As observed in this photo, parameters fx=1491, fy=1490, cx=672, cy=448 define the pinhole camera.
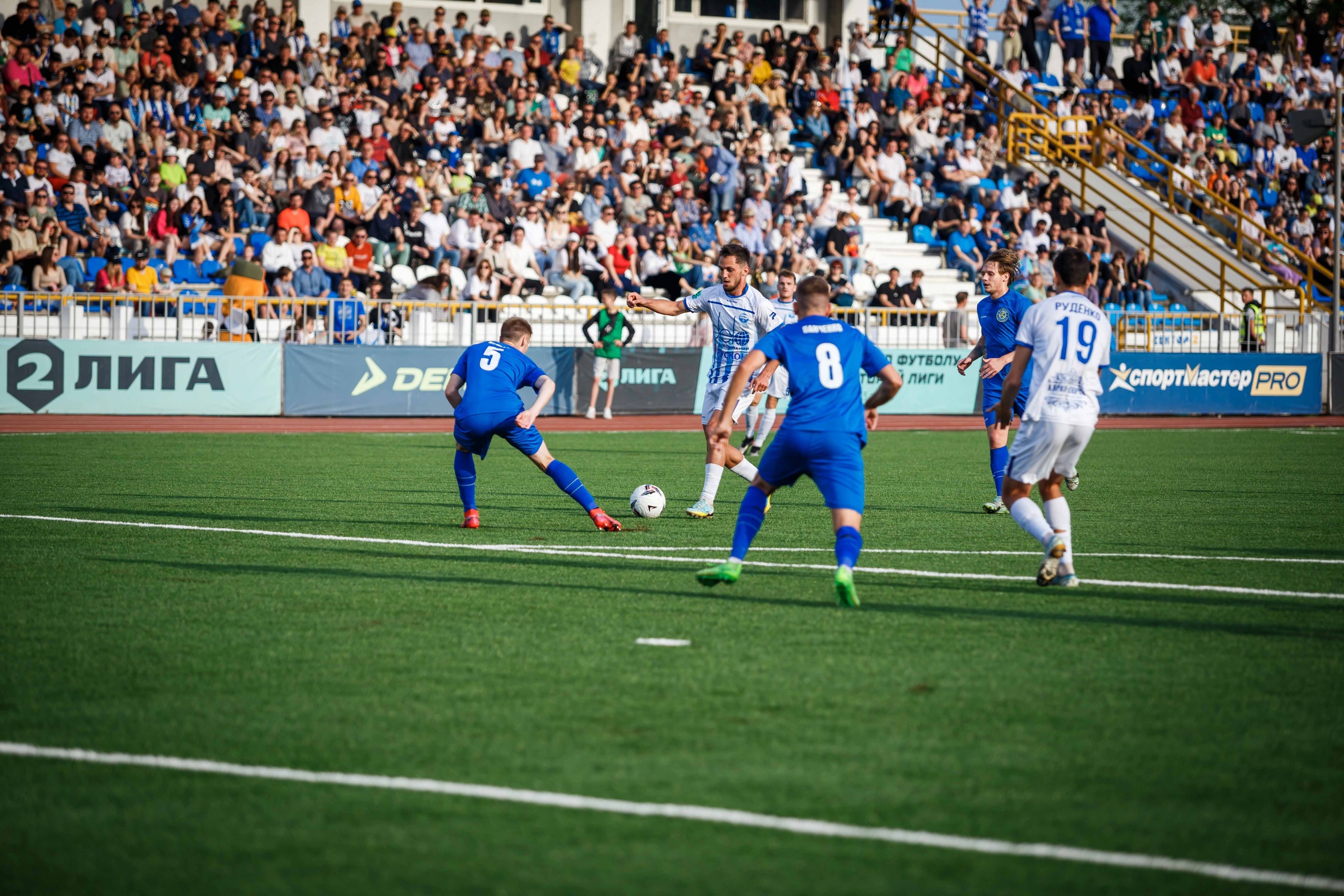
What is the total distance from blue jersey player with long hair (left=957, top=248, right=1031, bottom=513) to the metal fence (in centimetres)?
947

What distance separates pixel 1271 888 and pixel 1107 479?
1244 cm

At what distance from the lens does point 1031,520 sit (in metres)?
8.47

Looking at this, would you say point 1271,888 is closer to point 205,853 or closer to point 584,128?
point 205,853

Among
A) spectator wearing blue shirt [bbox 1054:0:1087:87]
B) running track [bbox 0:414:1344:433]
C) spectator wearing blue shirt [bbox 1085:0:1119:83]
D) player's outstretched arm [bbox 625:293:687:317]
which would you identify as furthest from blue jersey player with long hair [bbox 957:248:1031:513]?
spectator wearing blue shirt [bbox 1085:0:1119:83]

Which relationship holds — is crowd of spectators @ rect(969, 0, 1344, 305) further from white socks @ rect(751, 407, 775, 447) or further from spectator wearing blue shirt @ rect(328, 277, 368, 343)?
white socks @ rect(751, 407, 775, 447)

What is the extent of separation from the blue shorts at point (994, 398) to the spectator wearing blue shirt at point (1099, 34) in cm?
2702

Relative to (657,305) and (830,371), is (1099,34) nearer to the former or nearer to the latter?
(657,305)

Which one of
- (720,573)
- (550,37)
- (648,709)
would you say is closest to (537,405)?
(720,573)

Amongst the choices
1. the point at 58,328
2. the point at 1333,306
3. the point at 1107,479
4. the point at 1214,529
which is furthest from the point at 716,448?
the point at 1333,306

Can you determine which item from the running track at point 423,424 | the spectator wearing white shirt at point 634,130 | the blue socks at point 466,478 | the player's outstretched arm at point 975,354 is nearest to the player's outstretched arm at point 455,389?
the blue socks at point 466,478

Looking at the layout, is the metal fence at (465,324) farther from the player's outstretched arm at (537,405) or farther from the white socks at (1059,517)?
the white socks at (1059,517)

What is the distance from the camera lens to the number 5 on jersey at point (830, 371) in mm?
7734

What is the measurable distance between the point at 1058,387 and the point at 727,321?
15.0 feet

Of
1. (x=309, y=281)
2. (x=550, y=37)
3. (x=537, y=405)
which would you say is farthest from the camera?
(x=550, y=37)
